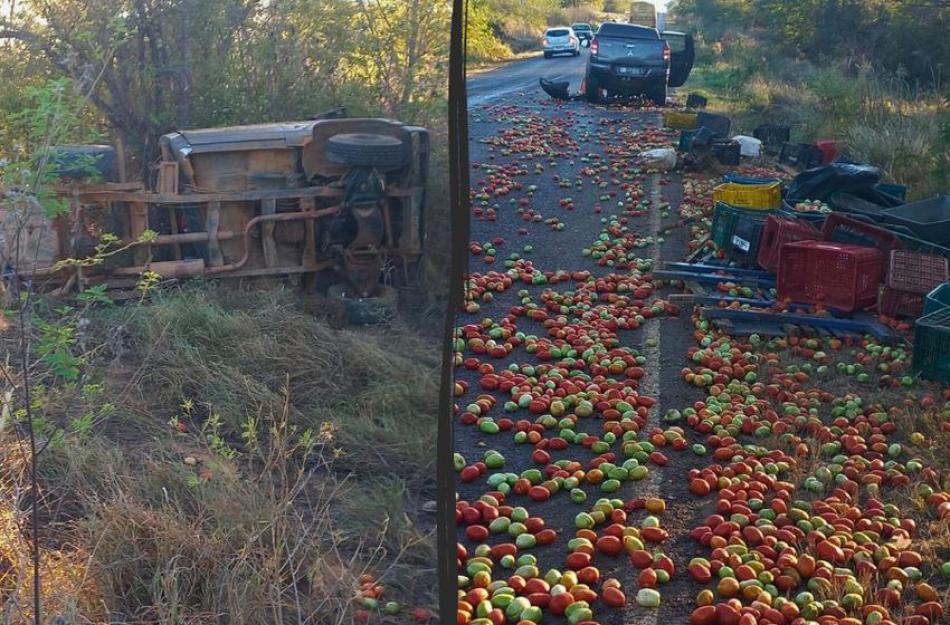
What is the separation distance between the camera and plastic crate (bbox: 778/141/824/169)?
1335 centimetres

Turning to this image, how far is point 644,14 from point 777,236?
45.5 metres

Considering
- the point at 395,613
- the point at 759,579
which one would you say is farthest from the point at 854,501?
the point at 395,613

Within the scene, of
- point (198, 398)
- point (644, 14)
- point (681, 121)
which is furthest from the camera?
point (644, 14)

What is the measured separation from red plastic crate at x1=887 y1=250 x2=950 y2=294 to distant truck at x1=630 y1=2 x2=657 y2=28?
40.6 meters

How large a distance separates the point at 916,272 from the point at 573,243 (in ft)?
11.5

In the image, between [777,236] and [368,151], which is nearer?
[368,151]

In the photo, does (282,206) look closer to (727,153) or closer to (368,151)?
(368,151)

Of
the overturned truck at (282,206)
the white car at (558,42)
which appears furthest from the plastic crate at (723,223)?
the white car at (558,42)

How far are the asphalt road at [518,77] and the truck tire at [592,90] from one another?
1809 millimetres

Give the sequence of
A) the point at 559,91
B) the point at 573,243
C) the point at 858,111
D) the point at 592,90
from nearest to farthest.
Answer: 1. the point at 573,243
2. the point at 858,111
3. the point at 592,90
4. the point at 559,91

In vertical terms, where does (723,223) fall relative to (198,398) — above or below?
below

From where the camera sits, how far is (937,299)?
6.99 meters

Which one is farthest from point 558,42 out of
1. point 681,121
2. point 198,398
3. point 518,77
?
point 198,398

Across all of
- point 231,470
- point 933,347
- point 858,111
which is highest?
point 231,470
